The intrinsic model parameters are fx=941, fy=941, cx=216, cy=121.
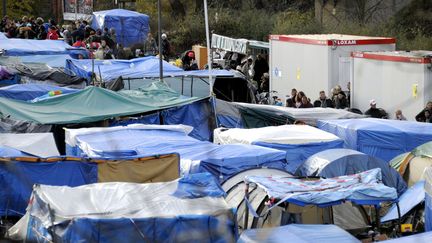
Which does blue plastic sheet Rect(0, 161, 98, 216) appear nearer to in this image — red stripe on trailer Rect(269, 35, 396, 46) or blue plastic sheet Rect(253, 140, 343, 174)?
blue plastic sheet Rect(253, 140, 343, 174)

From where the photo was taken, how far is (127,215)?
957 centimetres

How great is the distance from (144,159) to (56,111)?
211 inches

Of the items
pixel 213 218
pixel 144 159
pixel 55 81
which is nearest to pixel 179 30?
pixel 55 81

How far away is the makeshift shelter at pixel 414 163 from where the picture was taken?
1470 centimetres

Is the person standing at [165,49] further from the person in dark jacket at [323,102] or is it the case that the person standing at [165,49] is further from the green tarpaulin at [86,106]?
the green tarpaulin at [86,106]

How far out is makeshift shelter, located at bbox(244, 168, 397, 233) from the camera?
11.3 meters

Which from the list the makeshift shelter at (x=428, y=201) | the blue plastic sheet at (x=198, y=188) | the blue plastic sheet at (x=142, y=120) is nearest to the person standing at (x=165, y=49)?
the blue plastic sheet at (x=142, y=120)

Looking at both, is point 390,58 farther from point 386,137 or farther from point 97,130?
point 97,130

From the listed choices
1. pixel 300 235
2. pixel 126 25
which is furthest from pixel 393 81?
pixel 126 25

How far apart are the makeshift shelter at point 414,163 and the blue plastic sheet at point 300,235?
5.05 metres

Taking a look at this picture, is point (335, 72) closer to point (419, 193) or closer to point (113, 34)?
→ point (419, 193)

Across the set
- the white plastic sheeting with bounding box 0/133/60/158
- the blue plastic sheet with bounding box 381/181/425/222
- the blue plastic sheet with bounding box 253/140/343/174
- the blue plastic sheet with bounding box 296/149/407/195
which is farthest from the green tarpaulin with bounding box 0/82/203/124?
the blue plastic sheet with bounding box 381/181/425/222

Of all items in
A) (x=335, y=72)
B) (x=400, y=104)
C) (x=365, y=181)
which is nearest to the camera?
(x=365, y=181)

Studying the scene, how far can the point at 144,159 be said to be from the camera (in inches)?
514
